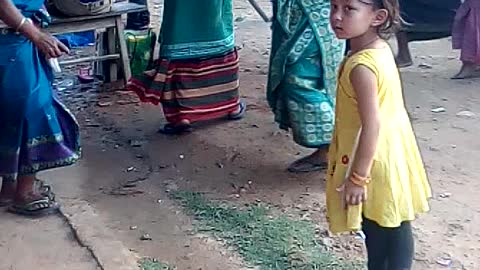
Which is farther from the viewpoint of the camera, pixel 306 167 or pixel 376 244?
pixel 306 167

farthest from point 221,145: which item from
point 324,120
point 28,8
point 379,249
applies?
point 379,249

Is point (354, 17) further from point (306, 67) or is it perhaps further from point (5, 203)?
point (5, 203)

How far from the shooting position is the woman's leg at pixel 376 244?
319 centimetres

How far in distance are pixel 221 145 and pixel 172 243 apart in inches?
52.1

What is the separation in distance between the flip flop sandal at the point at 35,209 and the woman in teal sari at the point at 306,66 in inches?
46.5

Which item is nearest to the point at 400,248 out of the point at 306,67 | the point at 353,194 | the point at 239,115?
the point at 353,194

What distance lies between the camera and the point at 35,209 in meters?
4.32

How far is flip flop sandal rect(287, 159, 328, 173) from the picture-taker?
479 centimetres

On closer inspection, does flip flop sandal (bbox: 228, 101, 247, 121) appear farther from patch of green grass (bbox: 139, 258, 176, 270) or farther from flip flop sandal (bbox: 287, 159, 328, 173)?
patch of green grass (bbox: 139, 258, 176, 270)

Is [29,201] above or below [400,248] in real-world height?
below

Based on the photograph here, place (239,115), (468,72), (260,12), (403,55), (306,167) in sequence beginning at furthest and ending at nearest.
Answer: (260,12) < (403,55) < (468,72) < (239,115) < (306,167)

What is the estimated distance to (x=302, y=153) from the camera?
5090 millimetres

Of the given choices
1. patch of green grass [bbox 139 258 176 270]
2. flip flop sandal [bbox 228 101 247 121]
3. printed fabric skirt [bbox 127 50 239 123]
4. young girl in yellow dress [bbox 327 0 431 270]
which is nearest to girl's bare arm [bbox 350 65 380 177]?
young girl in yellow dress [bbox 327 0 431 270]

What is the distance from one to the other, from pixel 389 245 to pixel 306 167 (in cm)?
161
